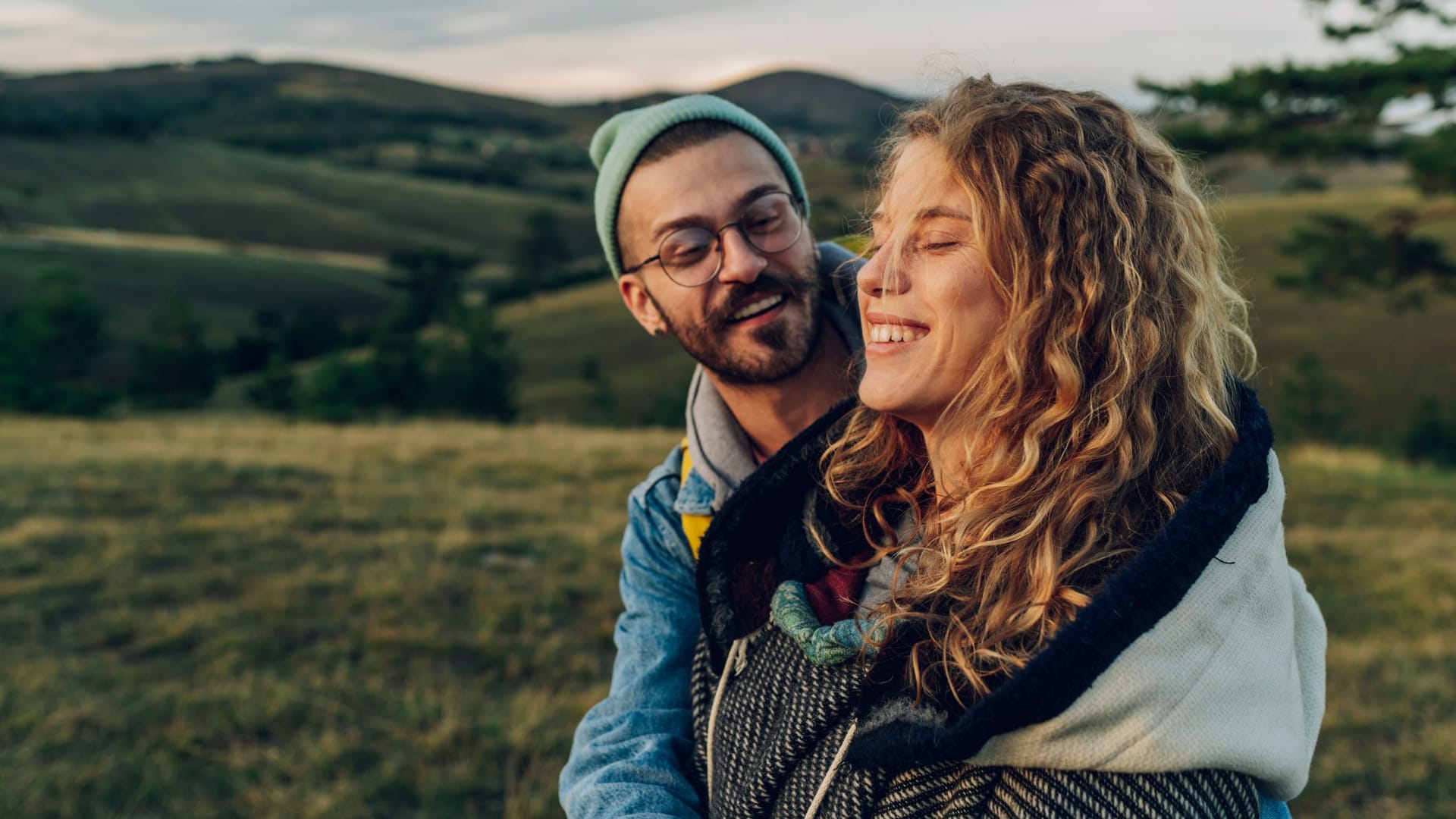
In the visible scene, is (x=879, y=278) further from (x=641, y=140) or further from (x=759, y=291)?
(x=641, y=140)

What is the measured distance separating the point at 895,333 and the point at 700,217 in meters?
1.04

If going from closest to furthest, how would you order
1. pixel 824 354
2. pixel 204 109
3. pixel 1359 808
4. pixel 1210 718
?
pixel 1210 718 < pixel 824 354 < pixel 1359 808 < pixel 204 109

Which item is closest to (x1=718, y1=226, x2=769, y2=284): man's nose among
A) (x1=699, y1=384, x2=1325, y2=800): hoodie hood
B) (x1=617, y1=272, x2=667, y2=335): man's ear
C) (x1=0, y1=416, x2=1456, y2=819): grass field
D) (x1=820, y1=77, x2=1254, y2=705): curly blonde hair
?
(x1=617, y1=272, x2=667, y2=335): man's ear

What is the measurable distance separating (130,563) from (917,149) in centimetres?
666

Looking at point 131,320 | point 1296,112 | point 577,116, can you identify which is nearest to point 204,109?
point 577,116

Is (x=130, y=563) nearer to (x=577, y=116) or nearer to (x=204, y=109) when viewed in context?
(x=204, y=109)

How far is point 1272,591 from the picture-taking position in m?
1.46

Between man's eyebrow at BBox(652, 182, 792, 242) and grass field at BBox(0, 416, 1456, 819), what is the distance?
256cm

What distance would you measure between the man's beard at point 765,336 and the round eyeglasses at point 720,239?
0.09m

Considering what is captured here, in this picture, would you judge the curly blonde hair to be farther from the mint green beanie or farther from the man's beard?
the mint green beanie

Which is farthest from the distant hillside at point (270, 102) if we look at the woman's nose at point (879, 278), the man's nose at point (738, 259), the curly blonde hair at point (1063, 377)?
the curly blonde hair at point (1063, 377)

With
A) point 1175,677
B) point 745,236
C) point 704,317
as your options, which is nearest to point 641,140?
point 745,236

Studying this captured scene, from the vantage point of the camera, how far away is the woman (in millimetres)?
1357

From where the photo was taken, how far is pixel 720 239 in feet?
8.61
